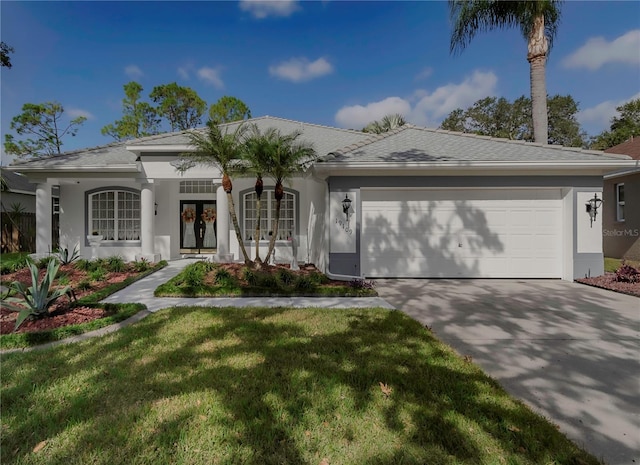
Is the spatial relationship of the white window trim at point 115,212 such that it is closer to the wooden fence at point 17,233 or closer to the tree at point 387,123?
the wooden fence at point 17,233

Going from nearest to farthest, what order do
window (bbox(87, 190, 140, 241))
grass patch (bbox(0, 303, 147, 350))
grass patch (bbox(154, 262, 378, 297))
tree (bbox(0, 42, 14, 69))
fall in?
1. grass patch (bbox(0, 303, 147, 350))
2. grass patch (bbox(154, 262, 378, 297))
3. window (bbox(87, 190, 140, 241))
4. tree (bbox(0, 42, 14, 69))

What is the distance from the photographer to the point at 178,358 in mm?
3531

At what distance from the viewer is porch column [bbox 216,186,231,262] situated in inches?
411

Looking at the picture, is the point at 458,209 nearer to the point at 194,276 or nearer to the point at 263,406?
the point at 194,276

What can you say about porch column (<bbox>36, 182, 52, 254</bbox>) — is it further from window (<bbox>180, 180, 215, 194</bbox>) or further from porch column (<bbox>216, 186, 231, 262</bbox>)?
porch column (<bbox>216, 186, 231, 262</bbox>)

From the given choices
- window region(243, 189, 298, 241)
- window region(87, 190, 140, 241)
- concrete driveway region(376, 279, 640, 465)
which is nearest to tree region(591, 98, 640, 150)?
concrete driveway region(376, 279, 640, 465)

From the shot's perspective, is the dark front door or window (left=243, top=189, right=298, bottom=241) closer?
window (left=243, top=189, right=298, bottom=241)

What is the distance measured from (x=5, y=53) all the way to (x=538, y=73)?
20860mm

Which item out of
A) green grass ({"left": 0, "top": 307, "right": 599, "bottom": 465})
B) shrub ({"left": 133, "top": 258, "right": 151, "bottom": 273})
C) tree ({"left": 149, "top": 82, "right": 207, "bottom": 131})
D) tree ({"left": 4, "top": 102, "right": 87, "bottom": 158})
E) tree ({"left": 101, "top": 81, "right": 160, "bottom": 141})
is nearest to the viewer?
green grass ({"left": 0, "top": 307, "right": 599, "bottom": 465})

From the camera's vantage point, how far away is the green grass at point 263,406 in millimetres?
2137

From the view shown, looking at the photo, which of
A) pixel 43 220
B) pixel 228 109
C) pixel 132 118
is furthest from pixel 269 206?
pixel 132 118

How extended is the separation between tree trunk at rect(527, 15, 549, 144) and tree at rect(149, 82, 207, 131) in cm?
2668

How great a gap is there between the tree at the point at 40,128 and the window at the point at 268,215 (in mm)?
23684

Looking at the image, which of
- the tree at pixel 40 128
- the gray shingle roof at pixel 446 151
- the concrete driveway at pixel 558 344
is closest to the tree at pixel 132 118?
the tree at pixel 40 128
